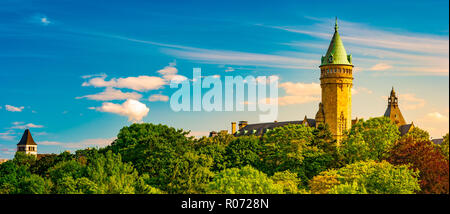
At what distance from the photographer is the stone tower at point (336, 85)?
95375 mm

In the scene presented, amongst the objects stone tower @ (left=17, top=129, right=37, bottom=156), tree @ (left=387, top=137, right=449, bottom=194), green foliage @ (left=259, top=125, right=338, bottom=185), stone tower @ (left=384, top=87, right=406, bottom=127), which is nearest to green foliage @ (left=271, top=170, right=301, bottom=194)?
green foliage @ (left=259, top=125, right=338, bottom=185)

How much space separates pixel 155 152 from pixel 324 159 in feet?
60.5

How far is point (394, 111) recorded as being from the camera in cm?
11694

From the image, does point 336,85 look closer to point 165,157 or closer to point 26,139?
point 165,157

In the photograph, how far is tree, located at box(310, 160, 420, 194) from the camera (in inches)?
1555

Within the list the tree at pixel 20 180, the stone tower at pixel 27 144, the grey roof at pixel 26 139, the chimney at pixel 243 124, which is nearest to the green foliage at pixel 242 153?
the tree at pixel 20 180

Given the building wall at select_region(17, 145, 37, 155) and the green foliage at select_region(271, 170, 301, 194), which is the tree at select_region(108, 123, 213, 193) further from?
the building wall at select_region(17, 145, 37, 155)

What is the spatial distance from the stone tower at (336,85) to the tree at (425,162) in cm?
4191

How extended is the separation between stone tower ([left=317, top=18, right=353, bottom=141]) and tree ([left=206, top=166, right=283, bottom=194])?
53.6 meters

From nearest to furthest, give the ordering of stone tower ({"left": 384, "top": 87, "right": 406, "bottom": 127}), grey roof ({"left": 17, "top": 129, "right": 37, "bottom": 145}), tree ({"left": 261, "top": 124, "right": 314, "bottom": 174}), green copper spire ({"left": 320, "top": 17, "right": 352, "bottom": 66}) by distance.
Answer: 1. tree ({"left": 261, "top": 124, "right": 314, "bottom": 174})
2. green copper spire ({"left": 320, "top": 17, "right": 352, "bottom": 66})
3. stone tower ({"left": 384, "top": 87, "right": 406, "bottom": 127})
4. grey roof ({"left": 17, "top": 129, "right": 37, "bottom": 145})

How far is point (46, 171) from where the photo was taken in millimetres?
61031

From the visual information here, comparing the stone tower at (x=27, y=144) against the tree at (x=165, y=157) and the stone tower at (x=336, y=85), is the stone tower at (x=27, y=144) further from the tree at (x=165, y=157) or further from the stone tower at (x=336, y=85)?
the stone tower at (x=336, y=85)
